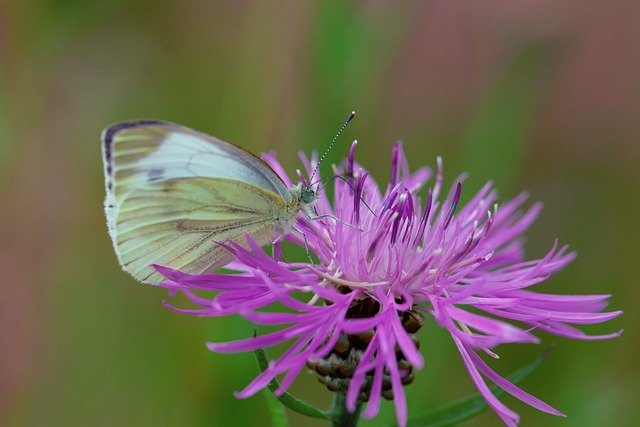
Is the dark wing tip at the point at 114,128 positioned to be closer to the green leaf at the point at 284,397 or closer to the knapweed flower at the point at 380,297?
the knapweed flower at the point at 380,297

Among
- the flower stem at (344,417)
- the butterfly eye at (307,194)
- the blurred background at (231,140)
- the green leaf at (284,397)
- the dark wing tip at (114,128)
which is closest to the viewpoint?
the green leaf at (284,397)

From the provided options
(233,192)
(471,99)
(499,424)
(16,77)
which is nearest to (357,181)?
(233,192)

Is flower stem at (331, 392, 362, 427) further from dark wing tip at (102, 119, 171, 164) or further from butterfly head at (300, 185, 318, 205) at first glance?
dark wing tip at (102, 119, 171, 164)

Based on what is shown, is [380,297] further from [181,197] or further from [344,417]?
[181,197]

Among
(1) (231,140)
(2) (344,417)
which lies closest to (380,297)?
(2) (344,417)

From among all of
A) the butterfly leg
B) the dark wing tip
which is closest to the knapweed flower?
the butterfly leg

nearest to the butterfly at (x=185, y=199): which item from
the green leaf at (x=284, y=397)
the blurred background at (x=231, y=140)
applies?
the blurred background at (x=231, y=140)
